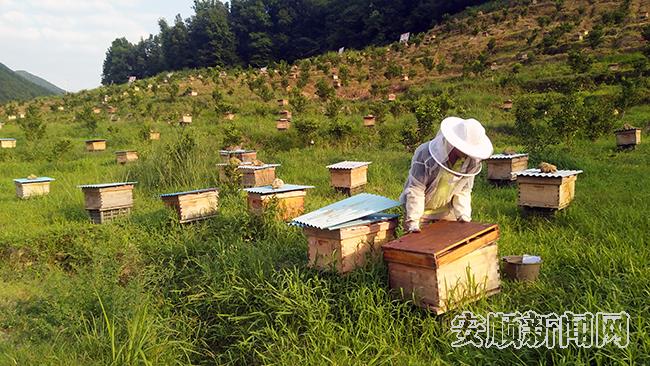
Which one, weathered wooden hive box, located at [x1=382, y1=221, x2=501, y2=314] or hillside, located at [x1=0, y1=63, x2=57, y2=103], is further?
hillside, located at [x1=0, y1=63, x2=57, y2=103]

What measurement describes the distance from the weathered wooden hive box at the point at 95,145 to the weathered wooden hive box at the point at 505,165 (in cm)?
1049

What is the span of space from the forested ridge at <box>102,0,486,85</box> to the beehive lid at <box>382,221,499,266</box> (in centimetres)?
4140

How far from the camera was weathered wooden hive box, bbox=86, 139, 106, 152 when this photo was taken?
1256 cm

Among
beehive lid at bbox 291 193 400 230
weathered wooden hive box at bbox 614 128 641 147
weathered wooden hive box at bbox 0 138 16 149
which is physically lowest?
beehive lid at bbox 291 193 400 230

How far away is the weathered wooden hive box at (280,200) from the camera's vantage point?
5316 mm

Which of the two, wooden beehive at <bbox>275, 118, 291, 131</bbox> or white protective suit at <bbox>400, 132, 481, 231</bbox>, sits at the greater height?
wooden beehive at <bbox>275, 118, 291, 131</bbox>

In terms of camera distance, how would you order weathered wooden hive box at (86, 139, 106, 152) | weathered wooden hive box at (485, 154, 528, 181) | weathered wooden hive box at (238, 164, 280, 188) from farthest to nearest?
weathered wooden hive box at (86, 139, 106, 152)
weathered wooden hive box at (238, 164, 280, 188)
weathered wooden hive box at (485, 154, 528, 181)

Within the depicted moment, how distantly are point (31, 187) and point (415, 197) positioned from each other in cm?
727

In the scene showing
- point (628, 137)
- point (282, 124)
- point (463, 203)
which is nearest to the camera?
point (463, 203)

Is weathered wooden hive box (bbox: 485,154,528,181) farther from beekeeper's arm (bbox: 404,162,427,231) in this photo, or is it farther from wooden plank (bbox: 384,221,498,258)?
wooden plank (bbox: 384,221,498,258)

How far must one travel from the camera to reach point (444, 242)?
3055 mm

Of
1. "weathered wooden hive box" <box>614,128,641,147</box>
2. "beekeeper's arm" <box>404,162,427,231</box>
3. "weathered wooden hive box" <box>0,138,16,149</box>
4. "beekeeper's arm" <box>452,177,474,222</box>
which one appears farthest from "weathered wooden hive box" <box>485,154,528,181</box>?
"weathered wooden hive box" <box>0,138,16,149</box>

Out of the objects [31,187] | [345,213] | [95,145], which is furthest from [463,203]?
[95,145]

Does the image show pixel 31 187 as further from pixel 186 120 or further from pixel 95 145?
pixel 186 120
